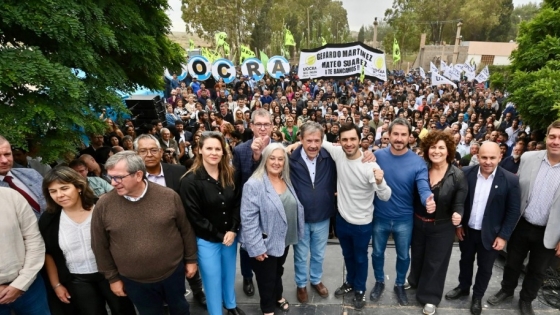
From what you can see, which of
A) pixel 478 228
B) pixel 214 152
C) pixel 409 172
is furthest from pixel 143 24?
pixel 478 228

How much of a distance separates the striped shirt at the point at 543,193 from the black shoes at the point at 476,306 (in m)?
0.91

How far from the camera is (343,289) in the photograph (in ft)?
12.1

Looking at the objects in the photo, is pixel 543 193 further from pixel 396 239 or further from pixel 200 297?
pixel 200 297

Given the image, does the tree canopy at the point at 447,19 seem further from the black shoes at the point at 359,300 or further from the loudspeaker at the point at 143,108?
the black shoes at the point at 359,300

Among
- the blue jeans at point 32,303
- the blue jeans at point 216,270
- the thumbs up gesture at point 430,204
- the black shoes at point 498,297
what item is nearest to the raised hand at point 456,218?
the thumbs up gesture at point 430,204

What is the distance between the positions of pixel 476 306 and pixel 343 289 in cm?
126

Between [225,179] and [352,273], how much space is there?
175 centimetres

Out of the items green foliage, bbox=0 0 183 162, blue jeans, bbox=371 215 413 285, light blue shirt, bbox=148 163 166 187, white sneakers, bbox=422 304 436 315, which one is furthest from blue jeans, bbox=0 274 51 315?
Result: white sneakers, bbox=422 304 436 315

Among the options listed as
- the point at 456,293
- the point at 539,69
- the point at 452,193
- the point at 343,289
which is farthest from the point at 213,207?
the point at 539,69

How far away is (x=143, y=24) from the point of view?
323cm

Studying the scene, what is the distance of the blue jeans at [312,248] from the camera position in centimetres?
335

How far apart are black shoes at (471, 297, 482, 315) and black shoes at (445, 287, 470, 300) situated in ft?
0.54

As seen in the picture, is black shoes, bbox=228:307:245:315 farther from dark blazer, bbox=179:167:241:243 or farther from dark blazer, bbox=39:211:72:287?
dark blazer, bbox=39:211:72:287

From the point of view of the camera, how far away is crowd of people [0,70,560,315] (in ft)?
8.21
